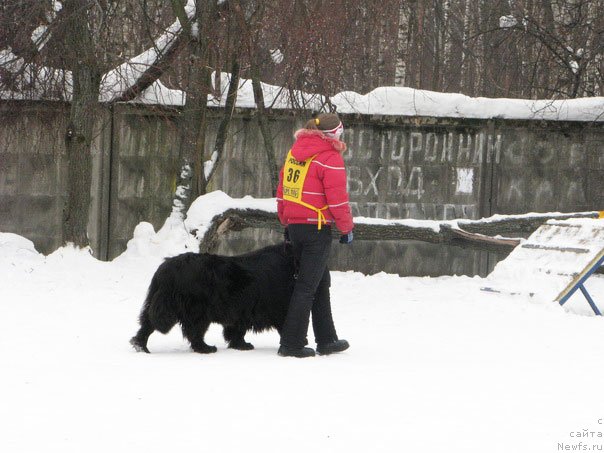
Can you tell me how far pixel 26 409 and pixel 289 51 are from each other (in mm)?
6334

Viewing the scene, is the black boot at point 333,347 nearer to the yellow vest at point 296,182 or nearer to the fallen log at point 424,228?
the yellow vest at point 296,182

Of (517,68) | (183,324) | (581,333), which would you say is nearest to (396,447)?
(183,324)

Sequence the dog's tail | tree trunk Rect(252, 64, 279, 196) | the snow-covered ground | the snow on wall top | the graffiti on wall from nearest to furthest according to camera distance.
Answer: the snow-covered ground < the dog's tail < tree trunk Rect(252, 64, 279, 196) < the snow on wall top < the graffiti on wall

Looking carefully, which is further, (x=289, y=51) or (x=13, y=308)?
(x=289, y=51)

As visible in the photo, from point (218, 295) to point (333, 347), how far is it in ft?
3.03

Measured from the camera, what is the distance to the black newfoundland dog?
743 cm

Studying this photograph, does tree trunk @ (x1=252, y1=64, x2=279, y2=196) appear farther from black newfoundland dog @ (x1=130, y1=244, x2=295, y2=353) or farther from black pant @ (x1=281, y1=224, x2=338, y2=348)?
black pant @ (x1=281, y1=224, x2=338, y2=348)

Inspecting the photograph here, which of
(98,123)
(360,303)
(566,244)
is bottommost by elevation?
(360,303)

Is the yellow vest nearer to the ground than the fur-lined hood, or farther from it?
nearer to the ground

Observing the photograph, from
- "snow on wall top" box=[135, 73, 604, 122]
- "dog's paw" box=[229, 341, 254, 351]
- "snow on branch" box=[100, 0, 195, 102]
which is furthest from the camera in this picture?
"snow on wall top" box=[135, 73, 604, 122]

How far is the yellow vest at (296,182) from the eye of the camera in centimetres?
754

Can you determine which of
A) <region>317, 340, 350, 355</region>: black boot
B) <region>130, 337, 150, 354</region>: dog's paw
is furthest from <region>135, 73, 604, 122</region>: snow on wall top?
<region>130, 337, 150, 354</region>: dog's paw

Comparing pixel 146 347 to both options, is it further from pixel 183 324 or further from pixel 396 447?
pixel 396 447

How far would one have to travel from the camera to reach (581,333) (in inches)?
339
